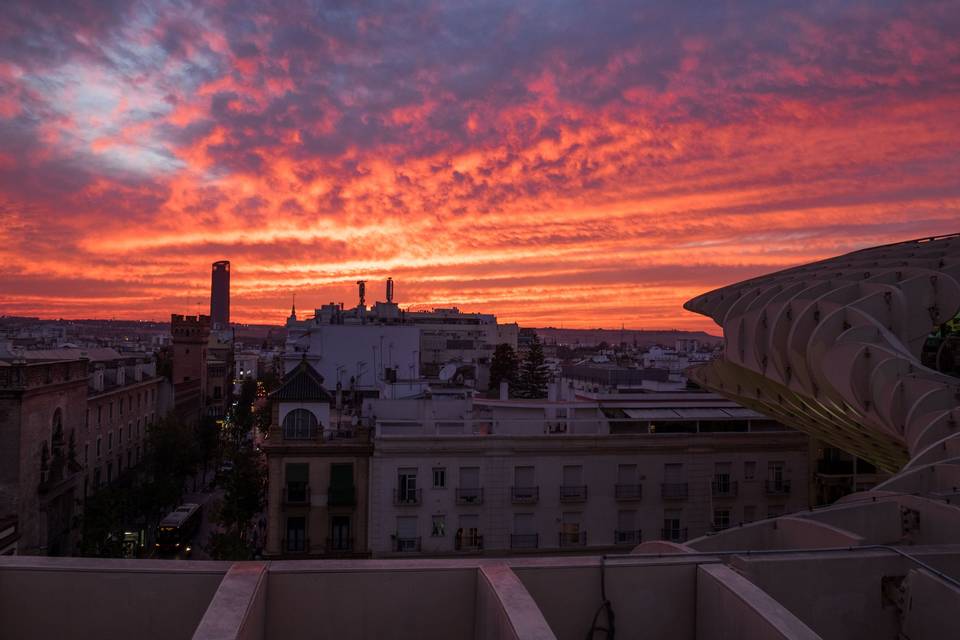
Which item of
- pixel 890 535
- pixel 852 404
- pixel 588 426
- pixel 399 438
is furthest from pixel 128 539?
pixel 890 535

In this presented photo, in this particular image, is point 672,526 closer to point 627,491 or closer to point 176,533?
point 627,491

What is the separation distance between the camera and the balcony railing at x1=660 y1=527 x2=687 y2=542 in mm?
Answer: 27578

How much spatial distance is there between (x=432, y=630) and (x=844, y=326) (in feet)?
46.5

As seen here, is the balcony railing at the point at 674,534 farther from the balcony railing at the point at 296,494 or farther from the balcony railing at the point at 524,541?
the balcony railing at the point at 296,494

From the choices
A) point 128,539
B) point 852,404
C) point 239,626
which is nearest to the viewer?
point 239,626

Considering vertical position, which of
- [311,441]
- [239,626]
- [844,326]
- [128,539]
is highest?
[844,326]

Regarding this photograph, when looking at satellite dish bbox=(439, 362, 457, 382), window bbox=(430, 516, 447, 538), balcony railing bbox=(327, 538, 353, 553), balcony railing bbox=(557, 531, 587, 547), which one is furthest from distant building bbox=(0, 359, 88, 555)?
satellite dish bbox=(439, 362, 457, 382)

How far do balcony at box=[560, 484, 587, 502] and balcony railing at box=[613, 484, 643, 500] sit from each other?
121cm

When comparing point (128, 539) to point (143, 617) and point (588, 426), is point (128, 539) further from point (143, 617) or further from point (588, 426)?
point (143, 617)

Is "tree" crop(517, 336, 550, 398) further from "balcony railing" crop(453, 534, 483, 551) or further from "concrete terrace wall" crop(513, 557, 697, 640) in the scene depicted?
"concrete terrace wall" crop(513, 557, 697, 640)

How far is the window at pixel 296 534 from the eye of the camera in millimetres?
26917

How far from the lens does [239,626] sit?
17.4ft

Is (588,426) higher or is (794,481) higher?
(588,426)

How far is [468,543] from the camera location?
86.3 ft
